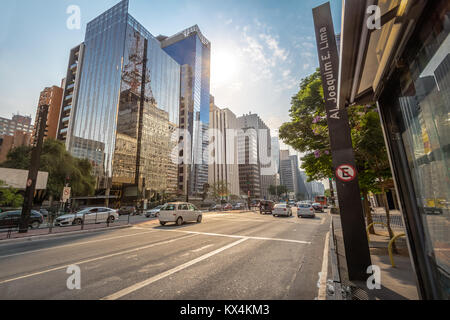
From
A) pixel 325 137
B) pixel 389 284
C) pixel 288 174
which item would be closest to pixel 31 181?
pixel 325 137

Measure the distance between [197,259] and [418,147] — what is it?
18.8 feet

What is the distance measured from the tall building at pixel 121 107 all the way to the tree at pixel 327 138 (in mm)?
52214

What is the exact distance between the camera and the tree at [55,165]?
29.6 metres

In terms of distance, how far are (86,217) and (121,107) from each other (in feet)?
187

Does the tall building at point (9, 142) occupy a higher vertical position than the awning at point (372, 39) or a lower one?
higher

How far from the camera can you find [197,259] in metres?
5.78

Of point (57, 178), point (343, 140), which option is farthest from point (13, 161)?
point (343, 140)

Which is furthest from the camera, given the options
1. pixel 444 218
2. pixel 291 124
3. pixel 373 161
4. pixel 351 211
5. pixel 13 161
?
pixel 13 161

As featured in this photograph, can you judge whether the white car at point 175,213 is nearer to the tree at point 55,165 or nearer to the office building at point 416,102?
the office building at point 416,102

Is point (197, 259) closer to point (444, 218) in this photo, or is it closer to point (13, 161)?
point (444, 218)

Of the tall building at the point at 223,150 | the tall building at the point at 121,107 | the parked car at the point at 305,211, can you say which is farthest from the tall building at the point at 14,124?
the parked car at the point at 305,211

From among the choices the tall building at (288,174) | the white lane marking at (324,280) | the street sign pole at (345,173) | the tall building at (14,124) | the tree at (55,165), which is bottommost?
the white lane marking at (324,280)

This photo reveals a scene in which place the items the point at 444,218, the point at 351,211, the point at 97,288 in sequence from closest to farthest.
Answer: the point at 444,218
the point at 97,288
the point at 351,211
